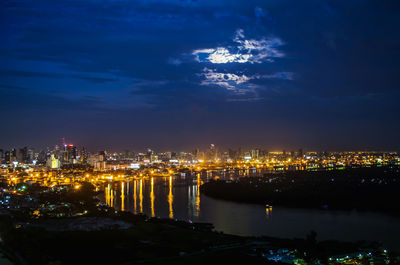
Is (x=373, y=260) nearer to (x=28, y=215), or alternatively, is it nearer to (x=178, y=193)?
(x=28, y=215)

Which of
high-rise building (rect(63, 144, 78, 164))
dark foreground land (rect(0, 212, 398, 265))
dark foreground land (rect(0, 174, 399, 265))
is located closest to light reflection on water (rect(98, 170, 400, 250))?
dark foreground land (rect(0, 174, 399, 265))

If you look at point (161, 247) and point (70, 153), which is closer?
point (161, 247)

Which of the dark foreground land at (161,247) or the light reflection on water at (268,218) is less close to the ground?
the dark foreground land at (161,247)

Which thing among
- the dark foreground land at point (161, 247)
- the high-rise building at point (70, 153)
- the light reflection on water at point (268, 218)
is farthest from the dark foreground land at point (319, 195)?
the high-rise building at point (70, 153)

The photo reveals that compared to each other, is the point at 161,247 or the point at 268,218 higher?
the point at 161,247

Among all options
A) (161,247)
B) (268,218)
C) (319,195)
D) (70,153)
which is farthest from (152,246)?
(70,153)

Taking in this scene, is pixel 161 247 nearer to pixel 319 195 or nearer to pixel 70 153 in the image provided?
pixel 319 195

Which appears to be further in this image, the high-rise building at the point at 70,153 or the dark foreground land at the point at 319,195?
the high-rise building at the point at 70,153

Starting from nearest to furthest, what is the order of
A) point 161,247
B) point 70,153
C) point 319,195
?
1. point 161,247
2. point 319,195
3. point 70,153

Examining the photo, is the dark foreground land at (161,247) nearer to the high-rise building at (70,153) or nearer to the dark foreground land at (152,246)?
the dark foreground land at (152,246)
